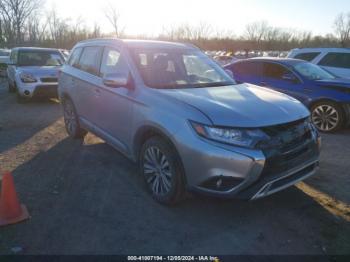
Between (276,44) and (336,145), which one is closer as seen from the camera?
(336,145)

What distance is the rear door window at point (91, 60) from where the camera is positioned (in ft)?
16.2

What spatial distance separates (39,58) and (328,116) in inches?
354

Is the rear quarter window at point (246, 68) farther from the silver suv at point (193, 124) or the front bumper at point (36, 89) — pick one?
the front bumper at point (36, 89)

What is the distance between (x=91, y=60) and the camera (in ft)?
17.1

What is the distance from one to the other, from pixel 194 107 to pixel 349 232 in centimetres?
200

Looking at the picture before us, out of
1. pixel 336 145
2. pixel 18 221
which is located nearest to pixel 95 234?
pixel 18 221

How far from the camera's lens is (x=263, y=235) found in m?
3.17

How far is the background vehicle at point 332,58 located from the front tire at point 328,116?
136 inches

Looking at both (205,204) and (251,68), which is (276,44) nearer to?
(251,68)

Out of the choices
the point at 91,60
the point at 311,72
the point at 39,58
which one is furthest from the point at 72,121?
the point at 39,58

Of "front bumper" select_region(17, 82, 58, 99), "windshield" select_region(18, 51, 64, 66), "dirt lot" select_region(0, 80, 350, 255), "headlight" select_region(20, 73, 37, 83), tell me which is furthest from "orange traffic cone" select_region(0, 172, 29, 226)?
"windshield" select_region(18, 51, 64, 66)

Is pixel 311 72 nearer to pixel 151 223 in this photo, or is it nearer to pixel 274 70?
pixel 274 70

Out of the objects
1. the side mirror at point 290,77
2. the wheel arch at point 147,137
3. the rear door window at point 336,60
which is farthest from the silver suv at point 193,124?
the rear door window at point 336,60

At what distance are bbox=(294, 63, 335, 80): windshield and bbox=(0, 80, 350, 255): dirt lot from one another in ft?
8.99
